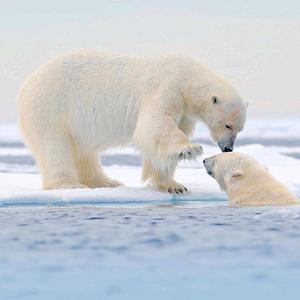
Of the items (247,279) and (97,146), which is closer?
(247,279)

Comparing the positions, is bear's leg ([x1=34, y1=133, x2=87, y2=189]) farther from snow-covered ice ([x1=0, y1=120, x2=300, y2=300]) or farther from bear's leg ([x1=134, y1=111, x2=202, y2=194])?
snow-covered ice ([x1=0, y1=120, x2=300, y2=300])

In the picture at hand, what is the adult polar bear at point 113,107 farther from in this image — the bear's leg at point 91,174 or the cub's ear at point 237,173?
the cub's ear at point 237,173

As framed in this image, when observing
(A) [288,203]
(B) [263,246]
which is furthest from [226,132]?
(B) [263,246]

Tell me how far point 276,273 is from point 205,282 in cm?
31

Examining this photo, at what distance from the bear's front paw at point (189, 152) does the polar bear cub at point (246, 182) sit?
0.60 feet

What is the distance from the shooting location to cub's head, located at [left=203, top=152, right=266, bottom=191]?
20.4 feet

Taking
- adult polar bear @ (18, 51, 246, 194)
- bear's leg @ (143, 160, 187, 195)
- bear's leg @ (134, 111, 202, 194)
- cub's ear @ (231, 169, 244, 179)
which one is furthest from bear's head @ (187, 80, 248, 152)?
cub's ear @ (231, 169, 244, 179)

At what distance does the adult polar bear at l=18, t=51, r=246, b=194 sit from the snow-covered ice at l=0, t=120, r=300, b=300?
110cm

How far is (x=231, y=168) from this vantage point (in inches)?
247

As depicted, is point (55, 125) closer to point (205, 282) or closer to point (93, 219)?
point (93, 219)

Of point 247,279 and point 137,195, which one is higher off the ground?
point 137,195

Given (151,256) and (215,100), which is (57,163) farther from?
(151,256)

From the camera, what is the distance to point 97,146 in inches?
300

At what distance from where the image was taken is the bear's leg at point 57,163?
7430 millimetres
